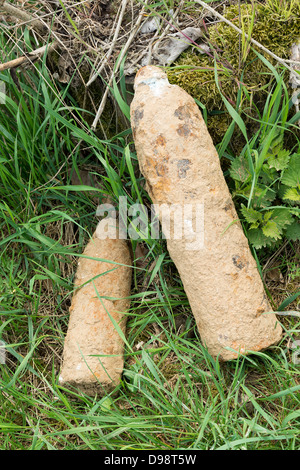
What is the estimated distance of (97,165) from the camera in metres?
2.61

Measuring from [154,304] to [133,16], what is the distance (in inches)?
58.3

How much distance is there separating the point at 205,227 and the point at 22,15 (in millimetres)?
1462

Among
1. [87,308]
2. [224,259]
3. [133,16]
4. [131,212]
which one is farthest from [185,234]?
[133,16]

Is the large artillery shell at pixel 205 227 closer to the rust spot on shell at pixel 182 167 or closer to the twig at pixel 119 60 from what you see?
the rust spot on shell at pixel 182 167

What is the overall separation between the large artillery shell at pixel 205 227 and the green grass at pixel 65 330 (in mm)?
126

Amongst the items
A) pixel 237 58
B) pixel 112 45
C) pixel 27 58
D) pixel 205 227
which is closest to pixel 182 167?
pixel 205 227

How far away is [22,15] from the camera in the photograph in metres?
2.36

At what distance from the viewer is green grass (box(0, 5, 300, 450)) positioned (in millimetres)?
1988

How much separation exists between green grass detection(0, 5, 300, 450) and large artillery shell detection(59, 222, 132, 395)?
0.07 metres

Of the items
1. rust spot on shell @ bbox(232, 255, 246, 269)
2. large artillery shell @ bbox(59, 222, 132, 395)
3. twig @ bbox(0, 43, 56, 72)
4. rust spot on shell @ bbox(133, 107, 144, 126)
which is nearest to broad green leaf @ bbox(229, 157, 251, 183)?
rust spot on shell @ bbox(232, 255, 246, 269)

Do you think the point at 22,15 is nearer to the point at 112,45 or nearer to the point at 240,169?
the point at 112,45

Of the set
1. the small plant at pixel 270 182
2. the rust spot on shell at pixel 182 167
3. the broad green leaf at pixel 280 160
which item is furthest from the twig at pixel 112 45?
the broad green leaf at pixel 280 160

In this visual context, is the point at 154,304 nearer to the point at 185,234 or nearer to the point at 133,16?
the point at 185,234

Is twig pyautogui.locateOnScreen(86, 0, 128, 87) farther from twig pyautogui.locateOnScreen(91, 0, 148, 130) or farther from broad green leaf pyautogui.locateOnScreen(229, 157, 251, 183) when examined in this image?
broad green leaf pyautogui.locateOnScreen(229, 157, 251, 183)
